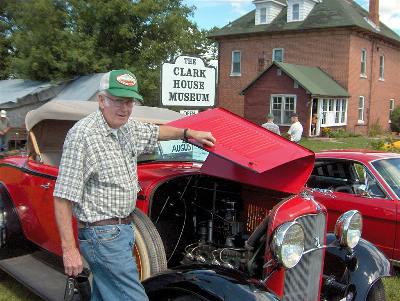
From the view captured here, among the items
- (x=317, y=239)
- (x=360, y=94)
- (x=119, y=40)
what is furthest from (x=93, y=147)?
(x=360, y=94)

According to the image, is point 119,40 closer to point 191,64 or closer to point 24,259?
point 191,64

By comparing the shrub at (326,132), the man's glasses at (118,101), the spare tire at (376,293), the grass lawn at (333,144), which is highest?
the man's glasses at (118,101)

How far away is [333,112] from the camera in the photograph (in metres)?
28.4

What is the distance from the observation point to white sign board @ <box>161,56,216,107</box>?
704cm

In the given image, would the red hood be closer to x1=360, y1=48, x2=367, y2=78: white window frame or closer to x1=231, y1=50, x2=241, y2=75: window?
x1=360, y1=48, x2=367, y2=78: white window frame

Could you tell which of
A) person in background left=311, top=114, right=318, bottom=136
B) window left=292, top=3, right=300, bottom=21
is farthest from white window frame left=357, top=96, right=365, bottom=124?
window left=292, top=3, right=300, bottom=21

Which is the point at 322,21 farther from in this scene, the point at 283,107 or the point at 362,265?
the point at 362,265

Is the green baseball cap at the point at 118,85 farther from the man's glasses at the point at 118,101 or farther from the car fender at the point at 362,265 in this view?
the car fender at the point at 362,265

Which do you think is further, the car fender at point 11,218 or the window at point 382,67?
the window at point 382,67

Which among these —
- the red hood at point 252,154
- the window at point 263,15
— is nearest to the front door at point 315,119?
the window at point 263,15

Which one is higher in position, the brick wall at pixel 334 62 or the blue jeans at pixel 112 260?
the brick wall at pixel 334 62

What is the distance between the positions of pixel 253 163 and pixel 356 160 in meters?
3.71

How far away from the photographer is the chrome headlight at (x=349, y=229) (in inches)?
146

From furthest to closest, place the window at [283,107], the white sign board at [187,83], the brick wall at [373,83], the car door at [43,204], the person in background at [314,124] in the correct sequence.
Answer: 1. the brick wall at [373,83]
2. the window at [283,107]
3. the person in background at [314,124]
4. the white sign board at [187,83]
5. the car door at [43,204]
